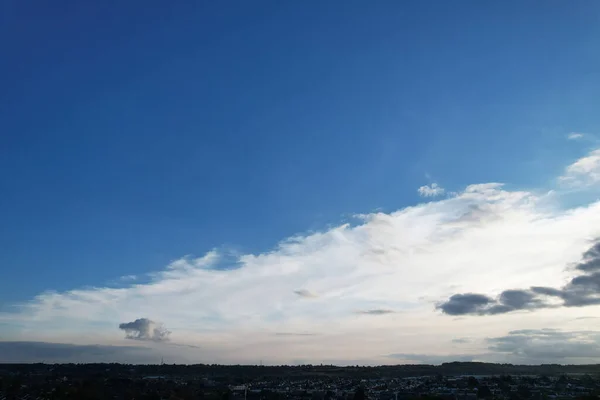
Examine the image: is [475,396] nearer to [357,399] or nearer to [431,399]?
[357,399]

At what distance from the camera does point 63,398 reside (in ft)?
358

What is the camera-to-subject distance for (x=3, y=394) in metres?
126

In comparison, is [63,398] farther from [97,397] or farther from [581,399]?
[581,399]

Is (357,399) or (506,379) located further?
(506,379)

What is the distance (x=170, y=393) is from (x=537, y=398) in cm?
8823

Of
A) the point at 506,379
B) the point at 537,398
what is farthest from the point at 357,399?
the point at 506,379

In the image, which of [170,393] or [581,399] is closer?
[581,399]

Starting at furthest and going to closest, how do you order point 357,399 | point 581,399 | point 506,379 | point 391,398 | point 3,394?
point 506,379, point 3,394, point 391,398, point 357,399, point 581,399

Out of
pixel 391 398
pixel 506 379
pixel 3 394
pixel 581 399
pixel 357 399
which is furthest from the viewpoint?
pixel 506 379

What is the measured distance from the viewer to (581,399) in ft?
257

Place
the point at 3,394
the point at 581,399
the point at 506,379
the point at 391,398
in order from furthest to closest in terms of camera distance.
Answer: the point at 506,379, the point at 3,394, the point at 391,398, the point at 581,399

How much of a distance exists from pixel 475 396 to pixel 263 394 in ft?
178

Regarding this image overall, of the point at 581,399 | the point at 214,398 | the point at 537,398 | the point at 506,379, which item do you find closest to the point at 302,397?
the point at 214,398

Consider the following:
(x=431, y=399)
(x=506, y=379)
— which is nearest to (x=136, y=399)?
(x=431, y=399)
